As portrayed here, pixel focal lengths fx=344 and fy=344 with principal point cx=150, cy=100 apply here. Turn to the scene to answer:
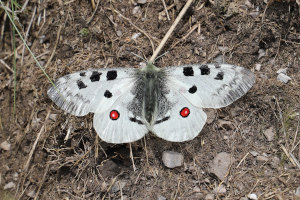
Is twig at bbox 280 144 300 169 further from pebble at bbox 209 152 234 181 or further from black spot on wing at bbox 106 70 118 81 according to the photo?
black spot on wing at bbox 106 70 118 81

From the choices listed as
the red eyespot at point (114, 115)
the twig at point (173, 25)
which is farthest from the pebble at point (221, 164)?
the twig at point (173, 25)

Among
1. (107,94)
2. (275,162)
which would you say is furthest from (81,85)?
(275,162)

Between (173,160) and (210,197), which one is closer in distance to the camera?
(210,197)

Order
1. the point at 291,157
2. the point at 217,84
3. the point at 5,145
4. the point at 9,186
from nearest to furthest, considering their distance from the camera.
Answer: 1. the point at 217,84
2. the point at 291,157
3. the point at 9,186
4. the point at 5,145

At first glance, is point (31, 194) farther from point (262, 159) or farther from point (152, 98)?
point (262, 159)

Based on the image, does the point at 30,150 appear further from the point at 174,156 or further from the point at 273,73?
the point at 273,73

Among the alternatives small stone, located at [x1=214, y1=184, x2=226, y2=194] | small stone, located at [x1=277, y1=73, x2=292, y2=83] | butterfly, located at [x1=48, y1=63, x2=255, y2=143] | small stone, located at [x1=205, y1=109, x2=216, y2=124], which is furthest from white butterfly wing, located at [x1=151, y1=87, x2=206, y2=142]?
small stone, located at [x1=277, y1=73, x2=292, y2=83]
